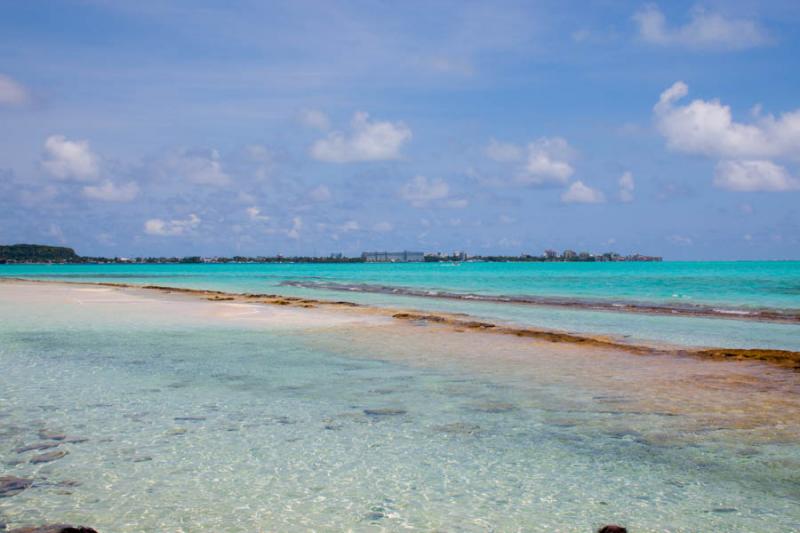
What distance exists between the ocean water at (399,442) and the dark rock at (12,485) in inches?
4.1

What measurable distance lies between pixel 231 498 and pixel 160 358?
908 centimetres

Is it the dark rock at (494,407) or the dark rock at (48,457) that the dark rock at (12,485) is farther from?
the dark rock at (494,407)

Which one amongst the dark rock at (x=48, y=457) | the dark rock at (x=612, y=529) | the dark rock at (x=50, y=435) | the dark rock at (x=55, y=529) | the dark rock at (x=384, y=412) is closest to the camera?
the dark rock at (x=55, y=529)

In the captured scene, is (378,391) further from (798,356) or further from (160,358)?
(798,356)

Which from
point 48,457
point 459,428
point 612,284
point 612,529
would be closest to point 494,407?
point 459,428

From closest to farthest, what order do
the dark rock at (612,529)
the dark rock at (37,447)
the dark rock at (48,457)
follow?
the dark rock at (612,529)
the dark rock at (48,457)
the dark rock at (37,447)

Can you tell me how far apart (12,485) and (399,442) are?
13.0 ft

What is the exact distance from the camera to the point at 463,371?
43.3ft

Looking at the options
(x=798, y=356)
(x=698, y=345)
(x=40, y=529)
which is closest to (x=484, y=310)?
(x=698, y=345)

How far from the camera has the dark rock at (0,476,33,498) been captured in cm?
610

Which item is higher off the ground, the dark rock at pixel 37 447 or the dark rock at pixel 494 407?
the dark rock at pixel 37 447

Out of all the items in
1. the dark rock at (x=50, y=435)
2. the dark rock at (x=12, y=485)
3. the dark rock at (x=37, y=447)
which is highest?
the dark rock at (x=50, y=435)

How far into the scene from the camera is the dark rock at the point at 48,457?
702 cm

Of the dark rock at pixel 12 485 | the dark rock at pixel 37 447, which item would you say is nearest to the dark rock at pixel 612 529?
the dark rock at pixel 12 485
